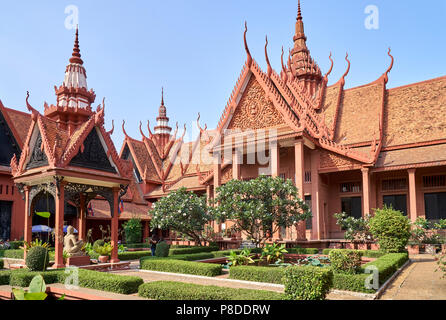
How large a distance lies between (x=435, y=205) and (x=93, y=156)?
50.3 ft

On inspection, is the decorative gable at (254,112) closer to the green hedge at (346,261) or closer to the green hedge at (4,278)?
the green hedge at (346,261)

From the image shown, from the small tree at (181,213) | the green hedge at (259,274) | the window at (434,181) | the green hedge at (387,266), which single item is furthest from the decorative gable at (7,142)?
the window at (434,181)

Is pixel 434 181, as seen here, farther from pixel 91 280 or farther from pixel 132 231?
pixel 132 231

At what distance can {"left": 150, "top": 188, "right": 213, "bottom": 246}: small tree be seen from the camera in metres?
15.8

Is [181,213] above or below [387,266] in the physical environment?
above

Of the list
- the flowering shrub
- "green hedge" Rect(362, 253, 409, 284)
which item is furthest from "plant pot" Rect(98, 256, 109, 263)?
the flowering shrub

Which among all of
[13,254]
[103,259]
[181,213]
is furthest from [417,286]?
[13,254]

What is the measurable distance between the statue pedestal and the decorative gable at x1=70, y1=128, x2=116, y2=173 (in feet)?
8.49

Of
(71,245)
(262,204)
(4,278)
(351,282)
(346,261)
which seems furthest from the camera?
(262,204)

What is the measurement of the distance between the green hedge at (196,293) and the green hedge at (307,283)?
0.82ft

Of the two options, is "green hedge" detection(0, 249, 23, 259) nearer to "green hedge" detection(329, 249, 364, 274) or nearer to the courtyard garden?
the courtyard garden

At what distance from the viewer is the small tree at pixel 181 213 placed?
51.7 feet

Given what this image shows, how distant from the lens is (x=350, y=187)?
65.7 feet
